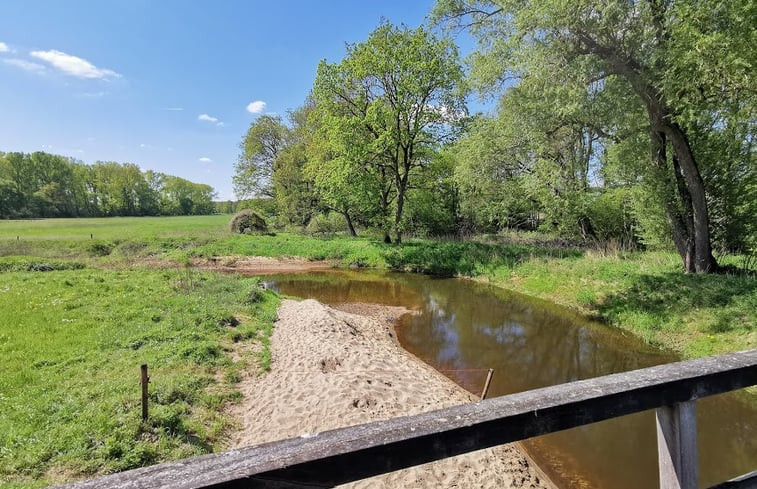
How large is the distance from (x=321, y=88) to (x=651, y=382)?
27207 millimetres

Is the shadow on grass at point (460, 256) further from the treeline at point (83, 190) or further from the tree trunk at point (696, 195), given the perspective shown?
the treeline at point (83, 190)

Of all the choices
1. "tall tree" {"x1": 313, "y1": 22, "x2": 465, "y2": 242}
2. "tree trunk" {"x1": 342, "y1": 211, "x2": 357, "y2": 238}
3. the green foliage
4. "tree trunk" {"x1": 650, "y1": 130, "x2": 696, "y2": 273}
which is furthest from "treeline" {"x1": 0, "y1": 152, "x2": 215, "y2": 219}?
"tree trunk" {"x1": 650, "y1": 130, "x2": 696, "y2": 273}

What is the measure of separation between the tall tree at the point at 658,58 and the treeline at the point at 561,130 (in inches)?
1.6

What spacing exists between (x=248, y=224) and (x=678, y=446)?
119ft

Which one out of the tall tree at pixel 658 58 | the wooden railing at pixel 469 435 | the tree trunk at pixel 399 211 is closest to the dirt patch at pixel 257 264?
the tree trunk at pixel 399 211

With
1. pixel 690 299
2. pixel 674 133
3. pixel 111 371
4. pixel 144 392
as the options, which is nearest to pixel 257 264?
pixel 111 371

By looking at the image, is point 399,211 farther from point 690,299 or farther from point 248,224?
point 690,299

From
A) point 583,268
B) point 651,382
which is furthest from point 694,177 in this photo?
point 651,382

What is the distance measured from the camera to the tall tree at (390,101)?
24203 millimetres

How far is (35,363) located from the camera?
24.7 feet

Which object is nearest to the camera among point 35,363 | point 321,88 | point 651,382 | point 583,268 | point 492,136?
point 651,382

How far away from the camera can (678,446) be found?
166cm

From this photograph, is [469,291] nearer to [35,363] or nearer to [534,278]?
[534,278]

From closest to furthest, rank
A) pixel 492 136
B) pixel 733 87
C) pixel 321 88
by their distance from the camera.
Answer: pixel 733 87 < pixel 492 136 < pixel 321 88
